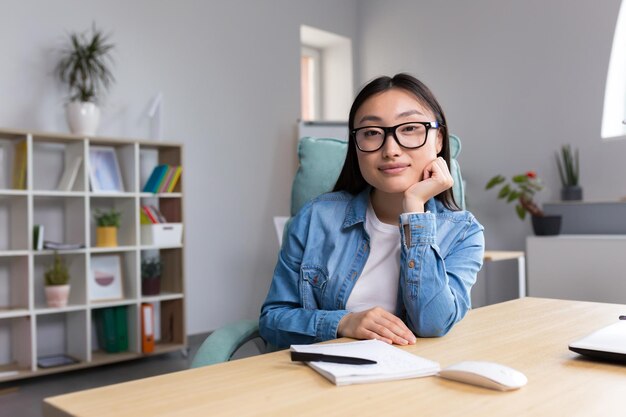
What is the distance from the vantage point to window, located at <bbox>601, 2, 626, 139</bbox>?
149 inches

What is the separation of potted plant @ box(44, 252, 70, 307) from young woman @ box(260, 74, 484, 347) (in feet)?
7.18

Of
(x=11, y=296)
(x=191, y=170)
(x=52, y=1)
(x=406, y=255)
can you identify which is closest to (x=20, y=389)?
(x=11, y=296)

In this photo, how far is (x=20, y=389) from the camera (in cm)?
304

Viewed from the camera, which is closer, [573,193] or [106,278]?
[106,278]

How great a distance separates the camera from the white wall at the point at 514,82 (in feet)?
A: 12.6

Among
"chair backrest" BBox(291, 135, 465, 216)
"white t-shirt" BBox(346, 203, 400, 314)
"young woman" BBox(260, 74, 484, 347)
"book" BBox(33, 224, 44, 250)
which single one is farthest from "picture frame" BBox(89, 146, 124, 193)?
"white t-shirt" BBox(346, 203, 400, 314)

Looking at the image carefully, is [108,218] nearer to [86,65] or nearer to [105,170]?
[105,170]

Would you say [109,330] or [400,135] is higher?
[400,135]

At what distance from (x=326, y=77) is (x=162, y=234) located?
2.53 metres

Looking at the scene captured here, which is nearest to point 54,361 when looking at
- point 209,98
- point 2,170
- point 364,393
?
point 2,170

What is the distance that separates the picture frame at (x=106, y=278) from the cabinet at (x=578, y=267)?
2.49 meters

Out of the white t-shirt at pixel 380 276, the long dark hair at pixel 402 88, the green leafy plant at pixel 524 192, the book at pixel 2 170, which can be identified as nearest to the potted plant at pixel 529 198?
the green leafy plant at pixel 524 192

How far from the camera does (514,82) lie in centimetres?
426

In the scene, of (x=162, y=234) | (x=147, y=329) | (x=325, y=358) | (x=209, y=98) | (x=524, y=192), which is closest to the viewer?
(x=325, y=358)
